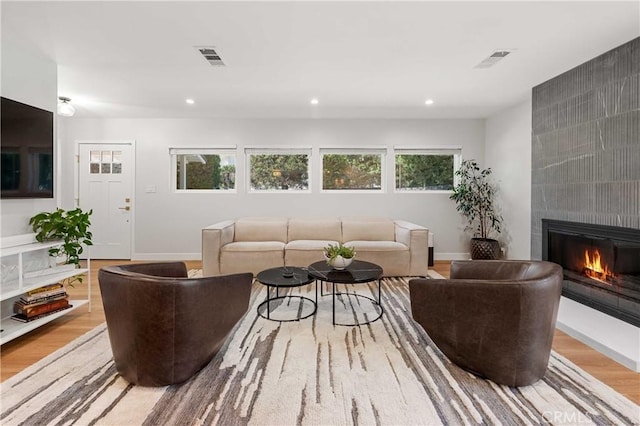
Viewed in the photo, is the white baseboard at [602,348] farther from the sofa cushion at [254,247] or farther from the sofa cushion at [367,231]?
the sofa cushion at [254,247]

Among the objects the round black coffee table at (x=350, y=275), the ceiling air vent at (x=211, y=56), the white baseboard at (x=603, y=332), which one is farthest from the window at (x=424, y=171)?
the ceiling air vent at (x=211, y=56)

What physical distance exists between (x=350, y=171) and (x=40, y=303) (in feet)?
13.9

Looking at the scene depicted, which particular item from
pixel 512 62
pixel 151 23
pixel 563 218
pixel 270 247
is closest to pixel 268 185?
pixel 270 247

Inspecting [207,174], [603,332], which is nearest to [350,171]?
[207,174]

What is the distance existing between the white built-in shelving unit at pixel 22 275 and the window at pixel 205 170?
101 inches

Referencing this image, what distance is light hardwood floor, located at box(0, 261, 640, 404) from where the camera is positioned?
6.26 ft

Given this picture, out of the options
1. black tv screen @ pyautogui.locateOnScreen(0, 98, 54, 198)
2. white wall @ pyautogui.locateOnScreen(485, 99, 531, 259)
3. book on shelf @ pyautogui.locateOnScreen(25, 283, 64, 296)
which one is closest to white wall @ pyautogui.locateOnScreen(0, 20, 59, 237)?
black tv screen @ pyautogui.locateOnScreen(0, 98, 54, 198)

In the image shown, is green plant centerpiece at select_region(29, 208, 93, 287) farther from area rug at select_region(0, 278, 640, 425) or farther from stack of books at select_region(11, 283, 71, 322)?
area rug at select_region(0, 278, 640, 425)

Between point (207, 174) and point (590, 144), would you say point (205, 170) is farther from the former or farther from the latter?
point (590, 144)

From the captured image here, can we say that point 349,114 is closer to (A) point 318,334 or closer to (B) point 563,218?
(B) point 563,218

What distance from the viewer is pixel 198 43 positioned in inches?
104

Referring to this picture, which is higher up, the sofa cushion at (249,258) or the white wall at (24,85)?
the white wall at (24,85)

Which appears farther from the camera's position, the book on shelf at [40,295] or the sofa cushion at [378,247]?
the sofa cushion at [378,247]

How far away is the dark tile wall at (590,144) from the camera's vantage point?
2.61 metres
